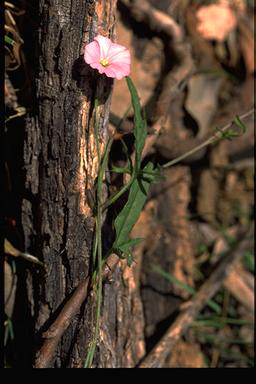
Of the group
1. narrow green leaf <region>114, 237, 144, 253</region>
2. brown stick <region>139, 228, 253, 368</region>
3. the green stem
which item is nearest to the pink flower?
the green stem

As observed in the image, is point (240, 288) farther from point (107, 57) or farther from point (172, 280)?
point (107, 57)

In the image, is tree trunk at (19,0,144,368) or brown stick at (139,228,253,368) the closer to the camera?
tree trunk at (19,0,144,368)

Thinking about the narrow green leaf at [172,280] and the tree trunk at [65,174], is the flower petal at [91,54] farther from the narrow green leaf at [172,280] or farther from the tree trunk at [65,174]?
the narrow green leaf at [172,280]

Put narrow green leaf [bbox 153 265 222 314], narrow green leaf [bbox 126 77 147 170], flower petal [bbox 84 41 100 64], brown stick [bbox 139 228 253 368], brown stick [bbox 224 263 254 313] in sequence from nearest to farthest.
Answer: flower petal [bbox 84 41 100 64], narrow green leaf [bbox 126 77 147 170], brown stick [bbox 139 228 253 368], narrow green leaf [bbox 153 265 222 314], brown stick [bbox 224 263 254 313]

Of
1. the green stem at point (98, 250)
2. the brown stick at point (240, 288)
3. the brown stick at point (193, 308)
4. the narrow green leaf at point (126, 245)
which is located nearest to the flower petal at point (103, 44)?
the green stem at point (98, 250)

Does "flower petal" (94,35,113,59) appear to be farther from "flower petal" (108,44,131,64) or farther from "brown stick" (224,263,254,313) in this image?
"brown stick" (224,263,254,313)

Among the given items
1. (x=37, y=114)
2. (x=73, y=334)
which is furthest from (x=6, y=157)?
(x=73, y=334)

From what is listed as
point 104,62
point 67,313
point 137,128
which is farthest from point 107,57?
point 67,313
